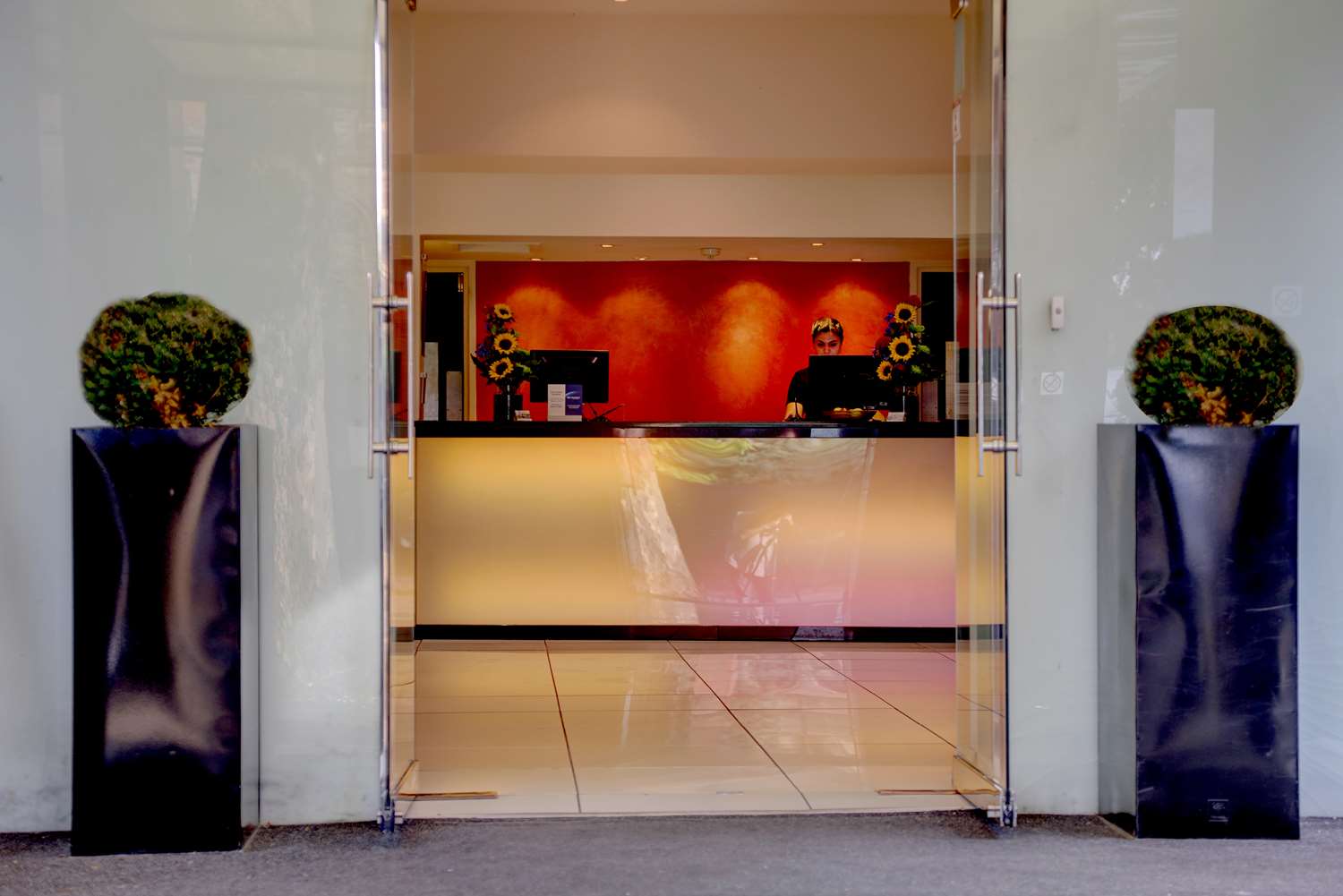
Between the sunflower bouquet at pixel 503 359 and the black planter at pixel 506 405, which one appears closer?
the sunflower bouquet at pixel 503 359

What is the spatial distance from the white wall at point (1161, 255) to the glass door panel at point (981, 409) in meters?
0.06

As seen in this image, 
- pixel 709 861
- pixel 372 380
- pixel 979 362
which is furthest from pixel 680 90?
pixel 709 861

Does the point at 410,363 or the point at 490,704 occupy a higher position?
the point at 410,363

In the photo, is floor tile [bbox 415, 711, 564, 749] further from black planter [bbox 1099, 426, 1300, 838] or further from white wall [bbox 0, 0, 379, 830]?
black planter [bbox 1099, 426, 1300, 838]

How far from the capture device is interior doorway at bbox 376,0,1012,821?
395 centimetres

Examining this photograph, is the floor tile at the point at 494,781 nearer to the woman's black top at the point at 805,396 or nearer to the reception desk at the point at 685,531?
the reception desk at the point at 685,531

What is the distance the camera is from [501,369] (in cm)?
711

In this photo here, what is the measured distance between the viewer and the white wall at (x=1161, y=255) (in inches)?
154

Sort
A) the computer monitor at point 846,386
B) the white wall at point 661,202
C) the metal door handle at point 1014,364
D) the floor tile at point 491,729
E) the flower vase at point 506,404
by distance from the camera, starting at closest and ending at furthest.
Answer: the metal door handle at point 1014,364, the floor tile at point 491,729, the flower vase at point 506,404, the computer monitor at point 846,386, the white wall at point 661,202

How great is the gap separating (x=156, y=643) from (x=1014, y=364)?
2529 mm

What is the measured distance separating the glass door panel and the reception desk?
111 inches

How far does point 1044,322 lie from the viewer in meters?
3.92

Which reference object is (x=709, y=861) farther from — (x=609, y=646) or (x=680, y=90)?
(x=680, y=90)

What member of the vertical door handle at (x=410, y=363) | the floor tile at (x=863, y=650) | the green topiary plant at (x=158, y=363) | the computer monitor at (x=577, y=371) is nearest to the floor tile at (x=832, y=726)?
the floor tile at (x=863, y=650)
